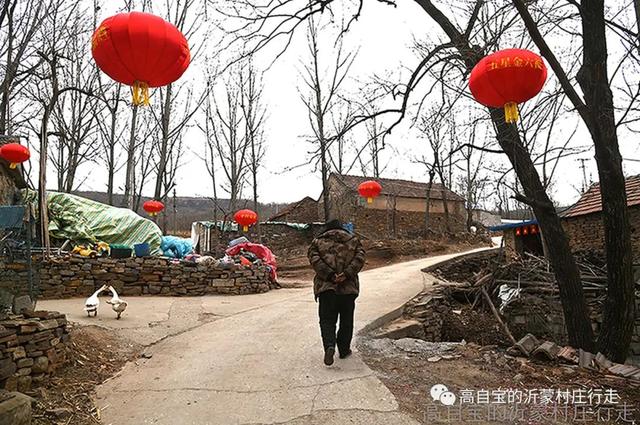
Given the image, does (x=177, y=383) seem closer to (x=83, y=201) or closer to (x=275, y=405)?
(x=275, y=405)

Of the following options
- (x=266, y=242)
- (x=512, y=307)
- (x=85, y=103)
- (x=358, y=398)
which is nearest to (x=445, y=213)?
(x=266, y=242)

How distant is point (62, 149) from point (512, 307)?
1884cm

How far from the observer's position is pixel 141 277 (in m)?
10.4

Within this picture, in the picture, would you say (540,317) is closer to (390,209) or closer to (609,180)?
(609,180)

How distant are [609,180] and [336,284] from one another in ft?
14.6

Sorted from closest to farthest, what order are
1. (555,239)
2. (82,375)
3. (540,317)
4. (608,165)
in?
(82,375), (608,165), (555,239), (540,317)

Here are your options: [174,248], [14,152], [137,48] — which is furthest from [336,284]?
[174,248]

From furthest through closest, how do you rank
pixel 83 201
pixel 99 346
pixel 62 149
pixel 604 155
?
pixel 62 149
pixel 83 201
pixel 604 155
pixel 99 346

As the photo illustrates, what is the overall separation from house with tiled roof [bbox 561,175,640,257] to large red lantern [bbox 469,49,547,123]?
10987 mm

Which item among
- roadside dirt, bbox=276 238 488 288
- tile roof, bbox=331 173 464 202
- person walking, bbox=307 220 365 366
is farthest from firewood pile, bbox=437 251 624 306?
tile roof, bbox=331 173 464 202

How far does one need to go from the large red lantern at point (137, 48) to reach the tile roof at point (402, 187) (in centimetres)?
2647

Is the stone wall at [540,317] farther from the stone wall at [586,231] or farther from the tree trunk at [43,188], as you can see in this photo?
the tree trunk at [43,188]

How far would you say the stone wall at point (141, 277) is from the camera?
9602 millimetres

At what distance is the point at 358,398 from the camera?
3734mm
